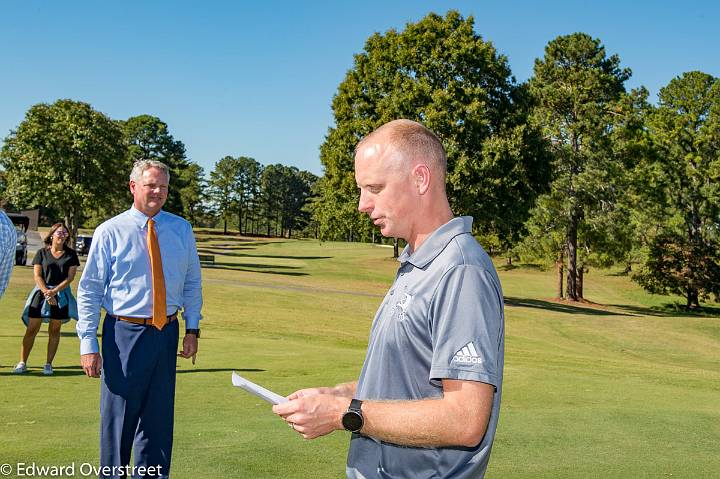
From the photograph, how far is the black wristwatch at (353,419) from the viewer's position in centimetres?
241

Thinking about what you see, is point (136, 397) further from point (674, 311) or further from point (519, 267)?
point (519, 267)

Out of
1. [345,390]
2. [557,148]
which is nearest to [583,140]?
[557,148]

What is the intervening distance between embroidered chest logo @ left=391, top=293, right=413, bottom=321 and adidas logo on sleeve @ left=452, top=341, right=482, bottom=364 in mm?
270

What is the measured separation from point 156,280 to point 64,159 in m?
50.1

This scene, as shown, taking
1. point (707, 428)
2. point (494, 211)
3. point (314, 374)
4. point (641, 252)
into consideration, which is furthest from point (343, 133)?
point (707, 428)

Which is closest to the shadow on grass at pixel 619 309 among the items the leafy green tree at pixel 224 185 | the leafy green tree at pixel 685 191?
the leafy green tree at pixel 685 191

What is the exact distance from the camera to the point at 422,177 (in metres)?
2.64

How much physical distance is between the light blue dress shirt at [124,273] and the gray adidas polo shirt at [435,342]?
12.2ft

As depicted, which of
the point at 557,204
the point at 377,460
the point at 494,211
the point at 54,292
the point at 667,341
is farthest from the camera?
the point at 557,204

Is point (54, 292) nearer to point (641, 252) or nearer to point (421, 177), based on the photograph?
point (421, 177)

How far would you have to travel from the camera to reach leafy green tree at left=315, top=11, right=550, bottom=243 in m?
37.0

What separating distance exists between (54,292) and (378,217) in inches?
401

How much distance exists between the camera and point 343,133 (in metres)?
41.4

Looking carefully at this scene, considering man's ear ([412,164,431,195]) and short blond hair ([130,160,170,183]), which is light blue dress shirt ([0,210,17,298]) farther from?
man's ear ([412,164,431,195])
